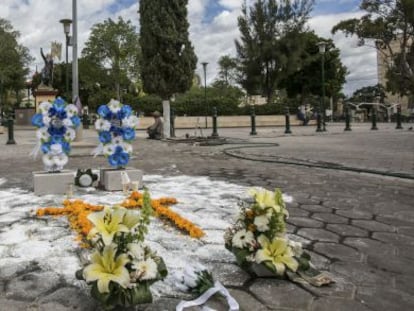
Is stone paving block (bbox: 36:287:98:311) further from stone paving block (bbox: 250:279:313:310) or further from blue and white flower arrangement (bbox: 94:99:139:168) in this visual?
blue and white flower arrangement (bbox: 94:99:139:168)

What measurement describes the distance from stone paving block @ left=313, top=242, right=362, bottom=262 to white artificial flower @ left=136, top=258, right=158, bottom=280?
1466 millimetres

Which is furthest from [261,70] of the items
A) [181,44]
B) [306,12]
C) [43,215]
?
[43,215]

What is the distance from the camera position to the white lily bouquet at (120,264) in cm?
214

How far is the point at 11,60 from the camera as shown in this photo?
143ft

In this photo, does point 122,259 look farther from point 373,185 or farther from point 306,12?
point 306,12

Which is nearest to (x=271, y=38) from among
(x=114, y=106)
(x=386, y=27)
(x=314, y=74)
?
(x=314, y=74)

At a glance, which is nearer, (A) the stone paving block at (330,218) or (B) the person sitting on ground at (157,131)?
(A) the stone paving block at (330,218)

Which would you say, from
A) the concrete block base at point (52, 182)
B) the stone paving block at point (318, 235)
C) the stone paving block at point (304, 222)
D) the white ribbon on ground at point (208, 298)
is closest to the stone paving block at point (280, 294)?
the white ribbon on ground at point (208, 298)

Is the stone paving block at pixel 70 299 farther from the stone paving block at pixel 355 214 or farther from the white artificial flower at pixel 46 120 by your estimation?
the white artificial flower at pixel 46 120

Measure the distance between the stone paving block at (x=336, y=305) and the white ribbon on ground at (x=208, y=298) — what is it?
16.2 inches

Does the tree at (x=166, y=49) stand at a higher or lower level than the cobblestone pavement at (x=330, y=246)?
higher

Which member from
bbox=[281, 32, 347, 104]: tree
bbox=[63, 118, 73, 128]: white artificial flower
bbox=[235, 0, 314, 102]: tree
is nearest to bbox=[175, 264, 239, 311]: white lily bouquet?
bbox=[63, 118, 73, 128]: white artificial flower

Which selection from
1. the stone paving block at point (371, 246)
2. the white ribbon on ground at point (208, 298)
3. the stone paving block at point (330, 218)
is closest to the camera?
the white ribbon on ground at point (208, 298)

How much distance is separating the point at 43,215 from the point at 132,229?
2.35m
